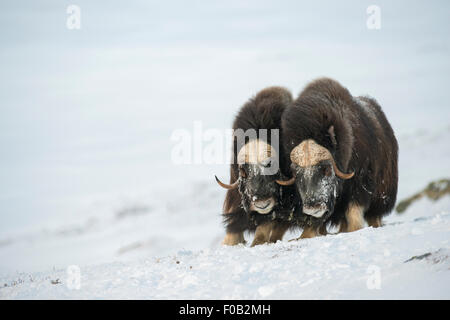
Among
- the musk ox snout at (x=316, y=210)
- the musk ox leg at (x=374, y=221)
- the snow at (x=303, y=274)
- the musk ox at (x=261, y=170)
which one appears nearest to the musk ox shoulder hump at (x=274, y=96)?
the musk ox at (x=261, y=170)

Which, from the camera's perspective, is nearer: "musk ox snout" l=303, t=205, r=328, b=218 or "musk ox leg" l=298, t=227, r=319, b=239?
"musk ox snout" l=303, t=205, r=328, b=218

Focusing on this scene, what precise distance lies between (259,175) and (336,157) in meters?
0.80

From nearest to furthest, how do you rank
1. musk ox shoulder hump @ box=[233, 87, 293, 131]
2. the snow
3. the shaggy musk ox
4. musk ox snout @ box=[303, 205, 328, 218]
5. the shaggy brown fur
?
1. the snow
2. musk ox snout @ box=[303, 205, 328, 218]
3. the shaggy musk ox
4. the shaggy brown fur
5. musk ox shoulder hump @ box=[233, 87, 293, 131]

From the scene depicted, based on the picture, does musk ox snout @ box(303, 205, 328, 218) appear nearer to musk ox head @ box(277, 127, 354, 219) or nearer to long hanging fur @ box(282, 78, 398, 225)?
musk ox head @ box(277, 127, 354, 219)

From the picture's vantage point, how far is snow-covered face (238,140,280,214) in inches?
237

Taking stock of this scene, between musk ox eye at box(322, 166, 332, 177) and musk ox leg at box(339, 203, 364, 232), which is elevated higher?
musk ox eye at box(322, 166, 332, 177)

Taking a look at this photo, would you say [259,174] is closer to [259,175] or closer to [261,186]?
[259,175]

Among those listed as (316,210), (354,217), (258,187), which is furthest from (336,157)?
(258,187)

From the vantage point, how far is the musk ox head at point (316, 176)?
18.2ft

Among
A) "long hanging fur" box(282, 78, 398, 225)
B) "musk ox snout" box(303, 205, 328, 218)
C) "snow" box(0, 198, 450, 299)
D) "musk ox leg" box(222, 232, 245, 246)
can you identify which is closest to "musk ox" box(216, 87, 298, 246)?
"musk ox leg" box(222, 232, 245, 246)

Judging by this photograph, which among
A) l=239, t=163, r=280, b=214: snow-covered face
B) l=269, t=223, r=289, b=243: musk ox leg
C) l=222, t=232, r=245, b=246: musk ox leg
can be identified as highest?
l=239, t=163, r=280, b=214: snow-covered face

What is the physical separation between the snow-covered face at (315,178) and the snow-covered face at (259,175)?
0.39 m
